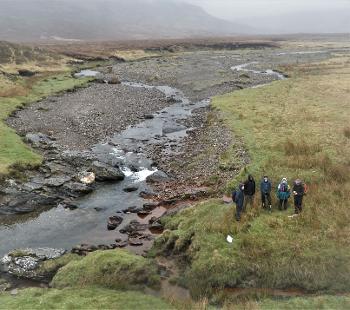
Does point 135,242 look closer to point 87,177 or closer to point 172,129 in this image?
point 87,177

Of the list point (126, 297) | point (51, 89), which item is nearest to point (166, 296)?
point (126, 297)

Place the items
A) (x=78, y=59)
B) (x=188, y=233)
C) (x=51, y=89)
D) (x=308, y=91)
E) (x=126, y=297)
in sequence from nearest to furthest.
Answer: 1. (x=126, y=297)
2. (x=188, y=233)
3. (x=308, y=91)
4. (x=51, y=89)
5. (x=78, y=59)

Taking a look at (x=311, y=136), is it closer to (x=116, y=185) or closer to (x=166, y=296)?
(x=116, y=185)

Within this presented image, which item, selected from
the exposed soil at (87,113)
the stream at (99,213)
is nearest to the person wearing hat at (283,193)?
the stream at (99,213)

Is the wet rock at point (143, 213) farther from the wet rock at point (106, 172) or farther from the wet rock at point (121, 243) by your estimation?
the wet rock at point (106, 172)

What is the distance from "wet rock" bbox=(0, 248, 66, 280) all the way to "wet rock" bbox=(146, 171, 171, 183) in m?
14.0

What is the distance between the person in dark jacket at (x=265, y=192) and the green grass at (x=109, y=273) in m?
9.38

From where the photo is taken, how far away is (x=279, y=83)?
287ft

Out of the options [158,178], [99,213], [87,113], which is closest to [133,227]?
[99,213]

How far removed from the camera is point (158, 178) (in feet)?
138

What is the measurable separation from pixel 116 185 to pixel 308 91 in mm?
48166

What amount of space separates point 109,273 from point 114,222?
847cm

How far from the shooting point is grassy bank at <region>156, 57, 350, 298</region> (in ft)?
82.6

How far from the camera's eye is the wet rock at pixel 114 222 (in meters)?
33.2
